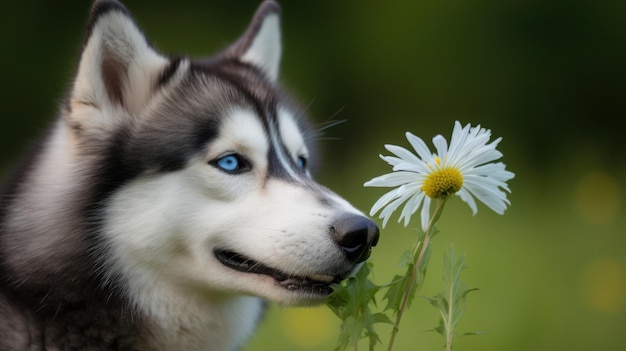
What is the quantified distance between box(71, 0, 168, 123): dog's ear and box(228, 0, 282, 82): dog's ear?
1.74 feet

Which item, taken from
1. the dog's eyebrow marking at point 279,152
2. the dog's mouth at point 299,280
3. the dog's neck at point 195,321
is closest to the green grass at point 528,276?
the dog's neck at point 195,321

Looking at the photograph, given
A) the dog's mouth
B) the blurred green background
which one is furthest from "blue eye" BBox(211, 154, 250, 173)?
the blurred green background

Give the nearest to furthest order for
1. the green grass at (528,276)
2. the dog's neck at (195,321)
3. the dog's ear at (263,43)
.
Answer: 1. the dog's neck at (195,321)
2. the dog's ear at (263,43)
3. the green grass at (528,276)

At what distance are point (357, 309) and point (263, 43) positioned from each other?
1.28 m

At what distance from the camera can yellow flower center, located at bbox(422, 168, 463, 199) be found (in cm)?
201

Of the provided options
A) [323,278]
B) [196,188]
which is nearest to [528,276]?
[323,278]

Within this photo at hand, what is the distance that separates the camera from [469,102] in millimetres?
6457

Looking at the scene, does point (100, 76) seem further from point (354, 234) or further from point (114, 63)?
point (354, 234)

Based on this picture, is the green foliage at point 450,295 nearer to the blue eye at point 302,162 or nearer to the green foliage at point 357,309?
the green foliage at point 357,309

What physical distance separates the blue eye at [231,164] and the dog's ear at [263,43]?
672 mm

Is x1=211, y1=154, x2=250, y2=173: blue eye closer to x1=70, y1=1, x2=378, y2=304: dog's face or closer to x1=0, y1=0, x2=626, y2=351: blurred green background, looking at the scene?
x1=70, y1=1, x2=378, y2=304: dog's face

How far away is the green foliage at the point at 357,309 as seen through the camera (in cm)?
215

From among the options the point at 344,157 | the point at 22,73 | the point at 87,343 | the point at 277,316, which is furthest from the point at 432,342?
the point at 22,73

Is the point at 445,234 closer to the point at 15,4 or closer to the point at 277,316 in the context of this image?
the point at 277,316
